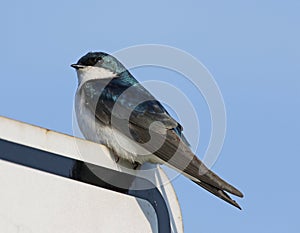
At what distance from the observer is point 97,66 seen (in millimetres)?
2986

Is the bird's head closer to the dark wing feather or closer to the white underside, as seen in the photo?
the dark wing feather

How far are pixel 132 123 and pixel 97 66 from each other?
0.65 meters

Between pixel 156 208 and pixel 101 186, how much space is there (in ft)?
0.36

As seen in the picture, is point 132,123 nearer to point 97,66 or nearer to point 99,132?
point 99,132

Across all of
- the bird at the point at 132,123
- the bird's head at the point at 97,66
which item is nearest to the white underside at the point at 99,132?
the bird at the point at 132,123

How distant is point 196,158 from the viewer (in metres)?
2.01

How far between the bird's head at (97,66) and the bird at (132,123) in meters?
0.05

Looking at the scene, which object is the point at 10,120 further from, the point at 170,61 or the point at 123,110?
the point at 123,110

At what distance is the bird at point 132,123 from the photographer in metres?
2.09

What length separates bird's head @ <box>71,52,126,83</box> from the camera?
2.91 metres

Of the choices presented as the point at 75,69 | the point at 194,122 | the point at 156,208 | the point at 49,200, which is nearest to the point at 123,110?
the point at 75,69

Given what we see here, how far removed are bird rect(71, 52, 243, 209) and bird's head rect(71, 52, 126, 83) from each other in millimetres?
53

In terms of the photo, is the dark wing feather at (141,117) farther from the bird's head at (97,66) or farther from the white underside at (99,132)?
the bird's head at (97,66)

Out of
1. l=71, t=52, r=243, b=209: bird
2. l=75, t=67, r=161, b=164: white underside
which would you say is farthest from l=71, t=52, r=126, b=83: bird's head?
l=75, t=67, r=161, b=164: white underside
